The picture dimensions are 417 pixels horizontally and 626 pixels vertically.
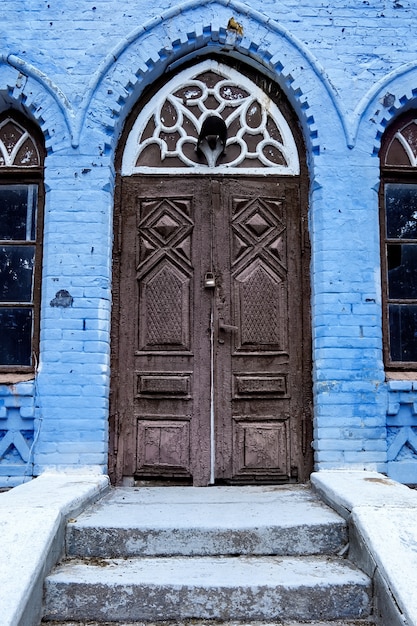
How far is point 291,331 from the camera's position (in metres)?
5.05

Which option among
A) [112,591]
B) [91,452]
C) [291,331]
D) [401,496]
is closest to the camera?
[112,591]

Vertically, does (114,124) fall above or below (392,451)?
above

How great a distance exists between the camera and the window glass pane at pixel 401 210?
519 cm

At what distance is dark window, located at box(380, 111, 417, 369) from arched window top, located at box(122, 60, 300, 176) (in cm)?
78

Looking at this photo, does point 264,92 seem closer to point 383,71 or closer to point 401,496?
point 383,71

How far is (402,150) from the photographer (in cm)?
526

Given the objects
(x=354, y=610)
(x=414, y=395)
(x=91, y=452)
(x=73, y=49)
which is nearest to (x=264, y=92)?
(x=73, y=49)

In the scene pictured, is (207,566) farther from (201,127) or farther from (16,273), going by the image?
(201,127)

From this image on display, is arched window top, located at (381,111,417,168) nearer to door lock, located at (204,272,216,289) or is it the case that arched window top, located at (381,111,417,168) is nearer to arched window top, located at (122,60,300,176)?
arched window top, located at (122,60,300,176)

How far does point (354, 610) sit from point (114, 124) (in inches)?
148

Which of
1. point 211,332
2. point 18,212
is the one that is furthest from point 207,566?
point 18,212

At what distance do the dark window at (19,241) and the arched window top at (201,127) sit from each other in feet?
2.52

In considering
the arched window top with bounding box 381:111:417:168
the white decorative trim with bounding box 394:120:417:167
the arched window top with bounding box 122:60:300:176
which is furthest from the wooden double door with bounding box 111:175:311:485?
the white decorative trim with bounding box 394:120:417:167

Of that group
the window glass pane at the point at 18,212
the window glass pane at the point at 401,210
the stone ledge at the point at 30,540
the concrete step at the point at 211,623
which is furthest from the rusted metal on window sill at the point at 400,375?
the window glass pane at the point at 18,212
